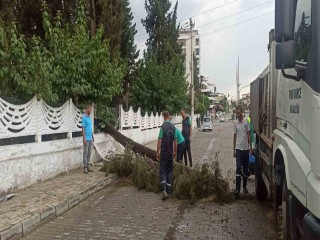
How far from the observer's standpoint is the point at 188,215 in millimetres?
7055

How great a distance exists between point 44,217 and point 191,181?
3.12 meters

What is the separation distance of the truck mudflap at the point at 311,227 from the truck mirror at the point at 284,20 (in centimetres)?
135

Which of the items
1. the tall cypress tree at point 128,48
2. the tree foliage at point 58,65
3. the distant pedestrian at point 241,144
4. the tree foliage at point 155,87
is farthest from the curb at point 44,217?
the tree foliage at point 155,87

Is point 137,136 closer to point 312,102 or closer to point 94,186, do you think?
point 94,186

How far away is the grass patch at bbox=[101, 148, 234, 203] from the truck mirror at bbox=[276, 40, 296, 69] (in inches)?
205

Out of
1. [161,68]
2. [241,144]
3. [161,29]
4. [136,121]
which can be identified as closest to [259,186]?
[241,144]

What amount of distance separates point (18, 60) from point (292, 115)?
7.01 metres

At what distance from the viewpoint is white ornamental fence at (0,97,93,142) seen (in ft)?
26.0

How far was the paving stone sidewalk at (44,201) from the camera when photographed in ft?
19.1

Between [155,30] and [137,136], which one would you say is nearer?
[137,136]

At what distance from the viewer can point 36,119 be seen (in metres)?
9.17

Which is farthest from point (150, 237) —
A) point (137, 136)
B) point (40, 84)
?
point (137, 136)

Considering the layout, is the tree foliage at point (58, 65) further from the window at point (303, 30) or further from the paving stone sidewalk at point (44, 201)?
the window at point (303, 30)

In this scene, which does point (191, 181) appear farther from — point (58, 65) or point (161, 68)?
A: point (161, 68)
